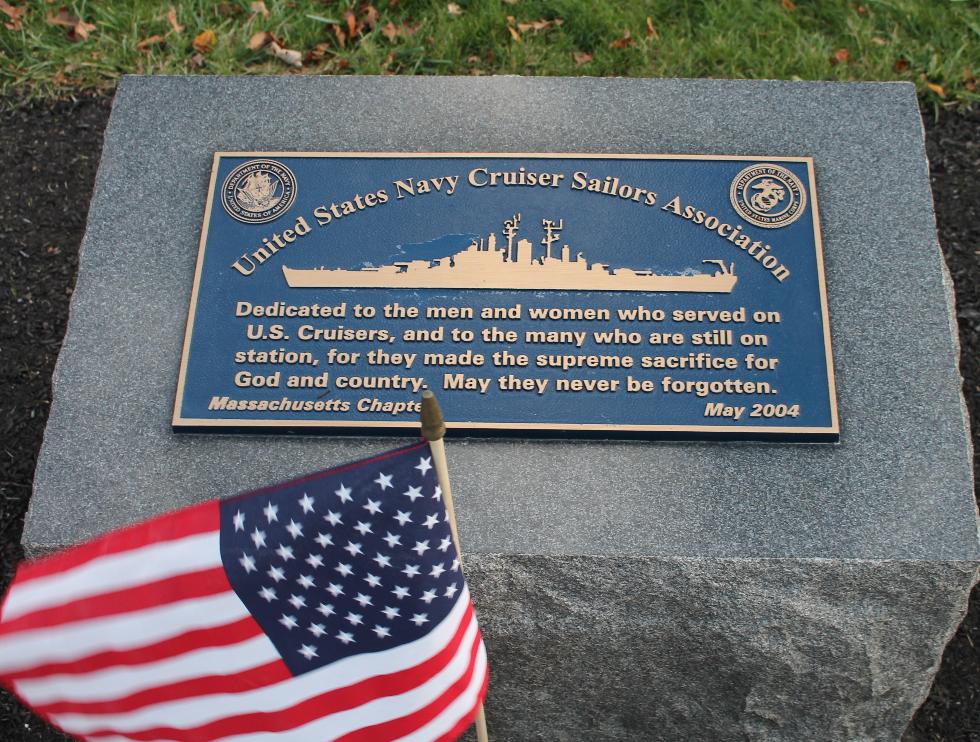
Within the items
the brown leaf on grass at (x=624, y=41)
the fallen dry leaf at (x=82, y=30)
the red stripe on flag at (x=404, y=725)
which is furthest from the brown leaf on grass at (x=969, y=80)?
the fallen dry leaf at (x=82, y=30)

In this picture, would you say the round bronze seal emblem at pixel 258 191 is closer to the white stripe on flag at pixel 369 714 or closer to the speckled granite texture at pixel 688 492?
the speckled granite texture at pixel 688 492

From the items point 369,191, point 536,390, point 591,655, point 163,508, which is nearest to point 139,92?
point 369,191

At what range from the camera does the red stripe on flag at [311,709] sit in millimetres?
2709

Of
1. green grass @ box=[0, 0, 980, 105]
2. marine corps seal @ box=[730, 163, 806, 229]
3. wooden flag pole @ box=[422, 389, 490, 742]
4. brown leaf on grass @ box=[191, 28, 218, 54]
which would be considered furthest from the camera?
brown leaf on grass @ box=[191, 28, 218, 54]

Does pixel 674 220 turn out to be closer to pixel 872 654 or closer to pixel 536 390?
pixel 536 390

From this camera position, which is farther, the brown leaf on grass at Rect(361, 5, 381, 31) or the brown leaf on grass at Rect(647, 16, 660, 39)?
the brown leaf on grass at Rect(361, 5, 381, 31)

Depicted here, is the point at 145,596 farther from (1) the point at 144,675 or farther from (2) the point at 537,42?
(2) the point at 537,42

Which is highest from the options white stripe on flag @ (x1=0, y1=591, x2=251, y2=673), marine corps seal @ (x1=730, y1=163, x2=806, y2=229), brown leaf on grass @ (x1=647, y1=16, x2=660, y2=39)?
brown leaf on grass @ (x1=647, y1=16, x2=660, y2=39)

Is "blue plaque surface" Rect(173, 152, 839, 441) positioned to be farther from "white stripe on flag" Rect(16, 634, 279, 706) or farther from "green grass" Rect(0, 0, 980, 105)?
"green grass" Rect(0, 0, 980, 105)

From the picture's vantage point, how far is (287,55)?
5672mm

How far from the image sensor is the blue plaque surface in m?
3.67

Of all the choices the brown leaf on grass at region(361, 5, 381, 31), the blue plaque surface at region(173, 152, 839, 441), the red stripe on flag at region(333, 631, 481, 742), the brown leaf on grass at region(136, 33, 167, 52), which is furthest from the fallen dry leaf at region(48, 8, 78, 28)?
the red stripe on flag at region(333, 631, 481, 742)

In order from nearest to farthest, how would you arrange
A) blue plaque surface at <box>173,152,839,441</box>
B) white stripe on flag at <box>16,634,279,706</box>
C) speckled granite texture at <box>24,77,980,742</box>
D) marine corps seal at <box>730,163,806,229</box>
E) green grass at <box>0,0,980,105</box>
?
white stripe on flag at <box>16,634,279,706</box> < speckled granite texture at <box>24,77,980,742</box> < blue plaque surface at <box>173,152,839,441</box> < marine corps seal at <box>730,163,806,229</box> < green grass at <box>0,0,980,105</box>

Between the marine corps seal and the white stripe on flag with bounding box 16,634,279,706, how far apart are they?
2.43m
